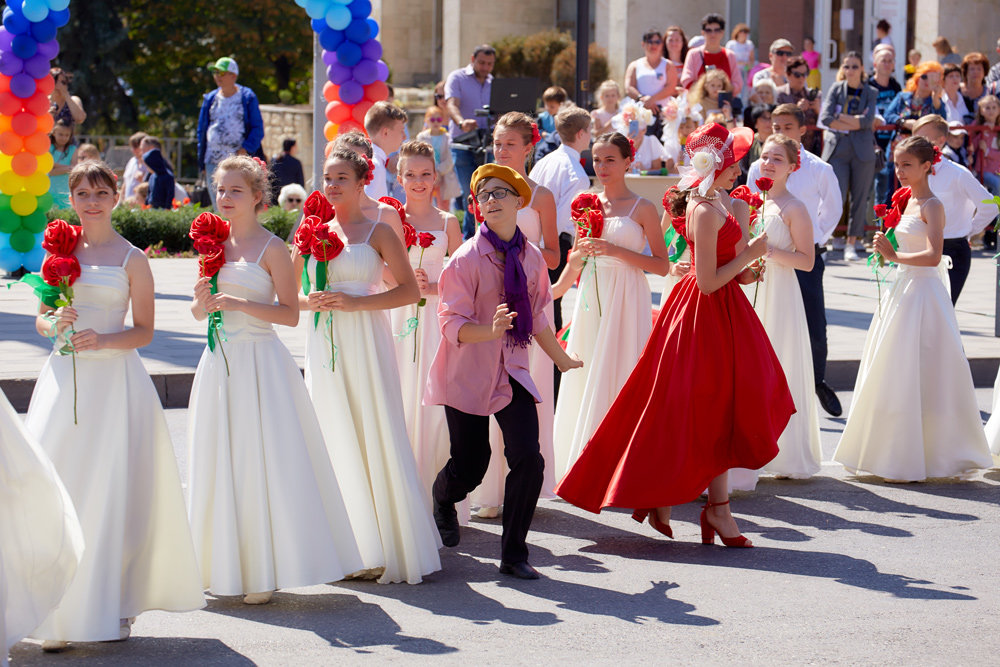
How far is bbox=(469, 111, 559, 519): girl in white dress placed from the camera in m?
7.51

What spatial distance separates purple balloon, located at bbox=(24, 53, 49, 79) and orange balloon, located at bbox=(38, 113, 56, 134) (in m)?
0.40

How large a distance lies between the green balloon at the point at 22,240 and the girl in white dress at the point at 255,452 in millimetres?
9753

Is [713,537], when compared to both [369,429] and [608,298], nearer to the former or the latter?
[608,298]

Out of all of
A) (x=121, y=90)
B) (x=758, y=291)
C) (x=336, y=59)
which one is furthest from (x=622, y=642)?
(x=121, y=90)

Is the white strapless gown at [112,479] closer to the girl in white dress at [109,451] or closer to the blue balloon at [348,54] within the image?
the girl in white dress at [109,451]

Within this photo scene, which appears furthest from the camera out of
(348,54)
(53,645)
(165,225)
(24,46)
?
(165,225)

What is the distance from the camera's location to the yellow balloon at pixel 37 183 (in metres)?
14.6

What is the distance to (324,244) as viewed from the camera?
20.2ft

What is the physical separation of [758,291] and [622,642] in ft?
12.0

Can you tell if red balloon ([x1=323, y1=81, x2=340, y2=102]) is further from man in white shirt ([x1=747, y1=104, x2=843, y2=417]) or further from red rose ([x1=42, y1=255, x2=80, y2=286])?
red rose ([x1=42, y1=255, x2=80, y2=286])

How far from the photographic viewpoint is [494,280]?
6.31 meters

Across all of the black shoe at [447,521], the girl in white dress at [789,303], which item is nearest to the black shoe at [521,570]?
the black shoe at [447,521]

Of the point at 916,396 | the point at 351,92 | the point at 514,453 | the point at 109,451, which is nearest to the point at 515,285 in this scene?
the point at 514,453

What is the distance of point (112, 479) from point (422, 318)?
225 centimetres
